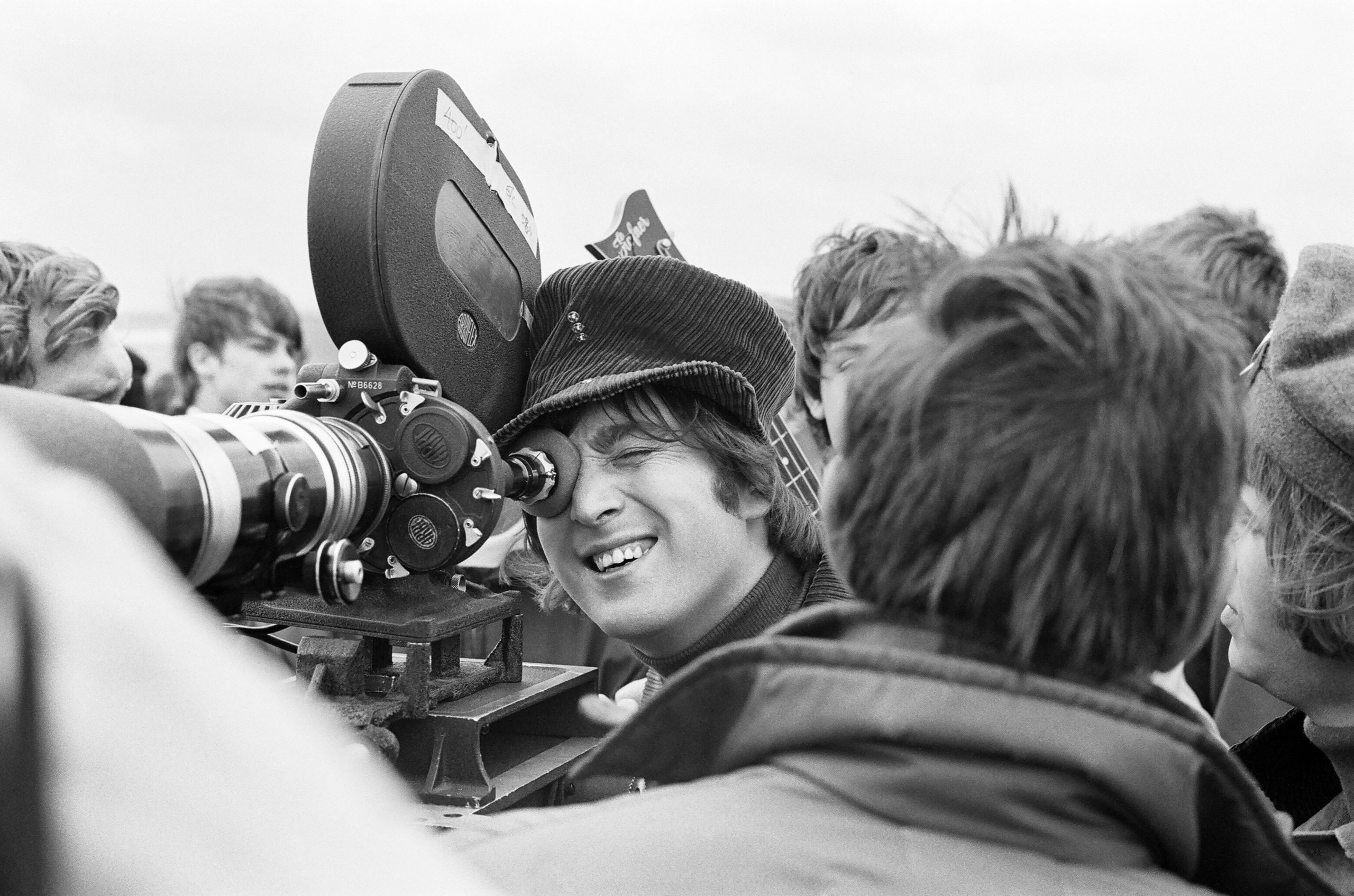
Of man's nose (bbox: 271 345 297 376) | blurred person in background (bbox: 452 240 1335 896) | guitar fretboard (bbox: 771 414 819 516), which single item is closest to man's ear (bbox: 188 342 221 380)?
man's nose (bbox: 271 345 297 376)

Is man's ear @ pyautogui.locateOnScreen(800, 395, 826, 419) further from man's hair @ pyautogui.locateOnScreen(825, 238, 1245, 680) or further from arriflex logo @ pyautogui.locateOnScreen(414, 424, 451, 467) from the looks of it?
man's hair @ pyautogui.locateOnScreen(825, 238, 1245, 680)

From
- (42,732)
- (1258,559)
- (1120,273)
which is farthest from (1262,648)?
(42,732)

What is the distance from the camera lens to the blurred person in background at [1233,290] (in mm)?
2146

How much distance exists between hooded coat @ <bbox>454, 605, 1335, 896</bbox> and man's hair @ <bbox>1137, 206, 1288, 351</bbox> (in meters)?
1.80

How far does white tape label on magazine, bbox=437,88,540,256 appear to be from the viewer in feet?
5.26

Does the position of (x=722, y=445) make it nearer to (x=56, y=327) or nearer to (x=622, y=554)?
(x=622, y=554)

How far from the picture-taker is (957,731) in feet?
2.33

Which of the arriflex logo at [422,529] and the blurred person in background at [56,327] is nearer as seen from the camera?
the arriflex logo at [422,529]

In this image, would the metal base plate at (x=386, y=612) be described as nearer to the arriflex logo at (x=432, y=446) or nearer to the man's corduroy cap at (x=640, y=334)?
the arriflex logo at (x=432, y=446)

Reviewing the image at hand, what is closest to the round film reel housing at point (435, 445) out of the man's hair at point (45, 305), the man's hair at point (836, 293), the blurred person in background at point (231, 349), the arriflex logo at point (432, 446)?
the arriflex logo at point (432, 446)

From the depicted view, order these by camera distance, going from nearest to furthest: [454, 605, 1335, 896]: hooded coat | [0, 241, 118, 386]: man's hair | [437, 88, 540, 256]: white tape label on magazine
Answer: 1. [454, 605, 1335, 896]: hooded coat
2. [437, 88, 540, 256]: white tape label on magazine
3. [0, 241, 118, 386]: man's hair

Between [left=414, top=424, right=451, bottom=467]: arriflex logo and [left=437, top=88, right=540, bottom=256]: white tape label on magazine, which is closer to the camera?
[left=414, top=424, right=451, bottom=467]: arriflex logo

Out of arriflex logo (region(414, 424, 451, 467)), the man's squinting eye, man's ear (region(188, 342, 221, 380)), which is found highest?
arriflex logo (region(414, 424, 451, 467))

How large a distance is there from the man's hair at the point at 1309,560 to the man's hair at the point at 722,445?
65 cm
